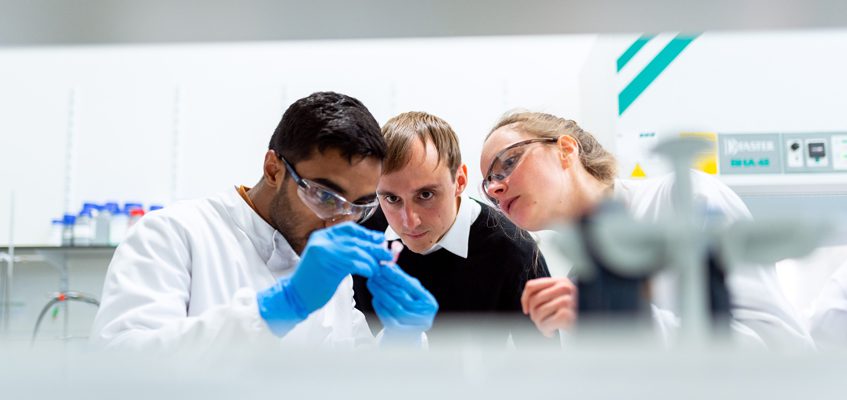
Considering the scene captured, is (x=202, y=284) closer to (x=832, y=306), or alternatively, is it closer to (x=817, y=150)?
(x=832, y=306)

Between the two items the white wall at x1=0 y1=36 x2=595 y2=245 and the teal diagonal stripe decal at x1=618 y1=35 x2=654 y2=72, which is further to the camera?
the white wall at x1=0 y1=36 x2=595 y2=245

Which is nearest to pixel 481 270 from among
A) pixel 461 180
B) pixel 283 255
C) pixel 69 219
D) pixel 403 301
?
pixel 461 180

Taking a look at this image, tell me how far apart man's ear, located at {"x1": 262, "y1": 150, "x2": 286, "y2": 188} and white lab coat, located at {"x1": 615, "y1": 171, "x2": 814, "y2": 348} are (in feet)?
3.04

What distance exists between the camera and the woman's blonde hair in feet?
5.86

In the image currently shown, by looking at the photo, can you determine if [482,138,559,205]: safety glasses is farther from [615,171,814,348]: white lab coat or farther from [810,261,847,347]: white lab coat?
[810,261,847,347]: white lab coat

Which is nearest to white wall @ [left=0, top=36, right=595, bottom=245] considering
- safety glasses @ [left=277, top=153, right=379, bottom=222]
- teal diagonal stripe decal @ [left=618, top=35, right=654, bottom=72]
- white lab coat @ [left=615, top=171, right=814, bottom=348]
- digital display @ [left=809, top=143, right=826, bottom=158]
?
teal diagonal stripe decal @ [left=618, top=35, right=654, bottom=72]

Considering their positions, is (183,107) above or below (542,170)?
above

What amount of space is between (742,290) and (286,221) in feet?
4.05

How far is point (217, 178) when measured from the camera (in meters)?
3.77

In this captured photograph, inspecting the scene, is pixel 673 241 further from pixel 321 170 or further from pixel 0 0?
pixel 321 170

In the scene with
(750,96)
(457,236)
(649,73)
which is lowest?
(457,236)

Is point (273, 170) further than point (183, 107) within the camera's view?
No

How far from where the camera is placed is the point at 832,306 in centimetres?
202

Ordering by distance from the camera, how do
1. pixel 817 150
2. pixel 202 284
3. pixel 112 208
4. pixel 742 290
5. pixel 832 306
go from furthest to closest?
1. pixel 112 208
2. pixel 817 150
3. pixel 832 306
4. pixel 202 284
5. pixel 742 290
